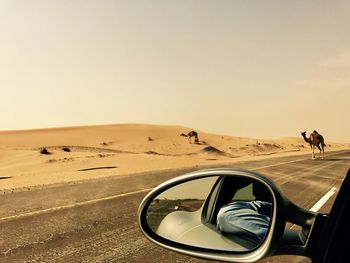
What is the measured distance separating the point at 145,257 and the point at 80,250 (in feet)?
3.29

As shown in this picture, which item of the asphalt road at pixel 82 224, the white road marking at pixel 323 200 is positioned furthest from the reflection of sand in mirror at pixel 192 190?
the white road marking at pixel 323 200

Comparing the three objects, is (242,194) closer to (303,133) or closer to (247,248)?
(247,248)

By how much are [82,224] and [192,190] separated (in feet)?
19.1

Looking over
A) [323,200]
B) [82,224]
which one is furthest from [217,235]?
[323,200]

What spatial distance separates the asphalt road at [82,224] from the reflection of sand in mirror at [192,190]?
305cm

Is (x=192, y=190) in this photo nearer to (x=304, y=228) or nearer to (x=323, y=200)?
(x=304, y=228)

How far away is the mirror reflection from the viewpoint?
2.70 metres

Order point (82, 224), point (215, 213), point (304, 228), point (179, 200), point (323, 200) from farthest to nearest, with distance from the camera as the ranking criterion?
point (323, 200) → point (82, 224) → point (179, 200) → point (215, 213) → point (304, 228)

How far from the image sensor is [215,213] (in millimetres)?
3338

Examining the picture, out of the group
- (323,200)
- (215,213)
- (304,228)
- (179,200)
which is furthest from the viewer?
(323,200)

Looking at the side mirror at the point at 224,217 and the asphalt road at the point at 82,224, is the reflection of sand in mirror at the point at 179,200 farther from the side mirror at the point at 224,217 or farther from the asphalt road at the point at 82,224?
the asphalt road at the point at 82,224

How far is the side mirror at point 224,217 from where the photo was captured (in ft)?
7.43

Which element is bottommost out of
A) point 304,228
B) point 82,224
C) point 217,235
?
point 82,224

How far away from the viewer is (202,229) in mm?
3277
